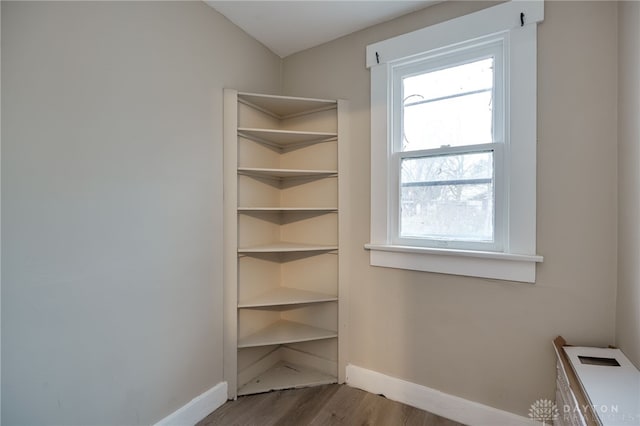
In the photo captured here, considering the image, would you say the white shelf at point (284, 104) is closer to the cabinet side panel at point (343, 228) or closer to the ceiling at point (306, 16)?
the cabinet side panel at point (343, 228)

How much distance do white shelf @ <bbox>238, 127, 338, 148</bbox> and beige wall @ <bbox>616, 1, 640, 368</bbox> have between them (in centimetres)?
145

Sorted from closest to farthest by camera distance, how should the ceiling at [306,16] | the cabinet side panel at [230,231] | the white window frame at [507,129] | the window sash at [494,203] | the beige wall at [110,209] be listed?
the beige wall at [110,209] → the white window frame at [507,129] → the window sash at [494,203] → the ceiling at [306,16] → the cabinet side panel at [230,231]

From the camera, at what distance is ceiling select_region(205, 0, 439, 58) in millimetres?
1708

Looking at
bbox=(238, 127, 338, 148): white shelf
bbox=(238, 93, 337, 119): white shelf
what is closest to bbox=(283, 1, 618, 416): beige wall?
bbox=(238, 93, 337, 119): white shelf

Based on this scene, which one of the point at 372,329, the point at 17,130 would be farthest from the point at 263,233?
the point at 17,130

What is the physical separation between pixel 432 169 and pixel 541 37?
32.5 inches

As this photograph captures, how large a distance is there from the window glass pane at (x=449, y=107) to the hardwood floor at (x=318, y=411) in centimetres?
166

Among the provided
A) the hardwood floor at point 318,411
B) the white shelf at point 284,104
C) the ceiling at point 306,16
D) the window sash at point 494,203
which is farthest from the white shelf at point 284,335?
the ceiling at point 306,16

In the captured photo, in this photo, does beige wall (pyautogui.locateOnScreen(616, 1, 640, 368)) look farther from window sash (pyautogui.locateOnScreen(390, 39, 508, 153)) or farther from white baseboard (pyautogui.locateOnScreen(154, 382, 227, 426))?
white baseboard (pyautogui.locateOnScreen(154, 382, 227, 426))

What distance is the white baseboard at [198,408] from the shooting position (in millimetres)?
1514

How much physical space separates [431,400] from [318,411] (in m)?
0.70

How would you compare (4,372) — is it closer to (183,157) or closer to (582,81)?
(183,157)

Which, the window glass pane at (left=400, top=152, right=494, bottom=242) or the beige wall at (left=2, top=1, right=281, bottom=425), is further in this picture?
the window glass pane at (left=400, top=152, right=494, bottom=242)

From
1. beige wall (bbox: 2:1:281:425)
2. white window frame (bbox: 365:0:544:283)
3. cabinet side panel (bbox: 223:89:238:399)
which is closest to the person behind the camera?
beige wall (bbox: 2:1:281:425)
